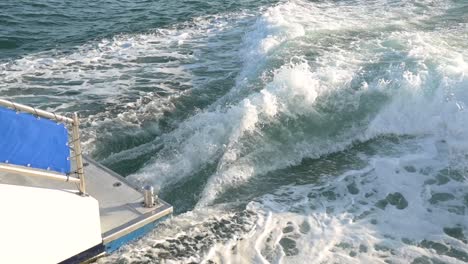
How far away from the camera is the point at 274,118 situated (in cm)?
909

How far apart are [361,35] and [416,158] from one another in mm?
5776

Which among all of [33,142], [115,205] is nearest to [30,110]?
[33,142]

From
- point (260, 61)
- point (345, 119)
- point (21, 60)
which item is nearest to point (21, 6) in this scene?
point (21, 60)

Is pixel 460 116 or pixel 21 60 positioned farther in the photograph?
pixel 21 60

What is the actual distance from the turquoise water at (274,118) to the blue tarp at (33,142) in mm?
1741

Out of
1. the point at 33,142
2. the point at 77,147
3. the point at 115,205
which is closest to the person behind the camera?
the point at 33,142

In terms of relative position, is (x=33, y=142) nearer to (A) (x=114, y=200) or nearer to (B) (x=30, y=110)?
(B) (x=30, y=110)

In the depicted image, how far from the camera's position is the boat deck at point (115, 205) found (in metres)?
4.95

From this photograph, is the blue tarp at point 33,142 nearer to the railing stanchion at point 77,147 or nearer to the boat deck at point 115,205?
the railing stanchion at point 77,147

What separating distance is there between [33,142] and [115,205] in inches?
58.8

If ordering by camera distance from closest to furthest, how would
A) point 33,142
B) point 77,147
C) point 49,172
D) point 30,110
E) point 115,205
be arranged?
1. point 30,110
2. point 33,142
3. point 49,172
4. point 77,147
5. point 115,205

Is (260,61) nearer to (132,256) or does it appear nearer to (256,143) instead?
(256,143)

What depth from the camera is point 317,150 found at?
8.44m

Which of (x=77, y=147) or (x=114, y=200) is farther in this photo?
(x=114, y=200)
